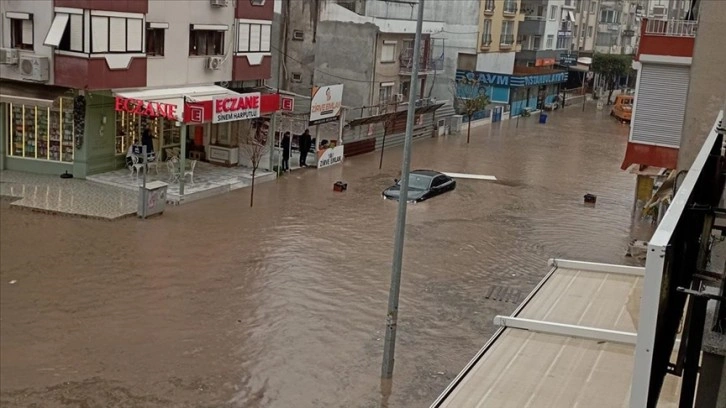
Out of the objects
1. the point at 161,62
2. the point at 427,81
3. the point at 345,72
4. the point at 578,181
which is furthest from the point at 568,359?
the point at 427,81

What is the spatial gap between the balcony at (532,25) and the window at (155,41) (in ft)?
135

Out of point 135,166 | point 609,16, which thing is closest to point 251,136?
point 135,166

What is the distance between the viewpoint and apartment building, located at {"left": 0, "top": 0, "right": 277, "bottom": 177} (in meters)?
23.4

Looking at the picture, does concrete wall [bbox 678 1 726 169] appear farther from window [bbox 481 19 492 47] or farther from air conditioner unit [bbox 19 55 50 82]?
window [bbox 481 19 492 47]

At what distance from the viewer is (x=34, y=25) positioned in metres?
23.7

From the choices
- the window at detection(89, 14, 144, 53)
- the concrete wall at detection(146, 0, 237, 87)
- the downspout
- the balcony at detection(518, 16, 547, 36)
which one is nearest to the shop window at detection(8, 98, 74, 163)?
the window at detection(89, 14, 144, 53)

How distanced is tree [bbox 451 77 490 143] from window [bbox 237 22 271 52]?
16.7m

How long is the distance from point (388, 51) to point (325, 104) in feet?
34.8

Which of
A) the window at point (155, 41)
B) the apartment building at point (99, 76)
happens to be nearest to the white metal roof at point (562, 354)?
the apartment building at point (99, 76)

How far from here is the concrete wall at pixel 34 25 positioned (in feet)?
76.9

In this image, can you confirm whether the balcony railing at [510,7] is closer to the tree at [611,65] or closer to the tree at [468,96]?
the tree at [468,96]

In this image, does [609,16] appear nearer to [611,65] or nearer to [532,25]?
[611,65]

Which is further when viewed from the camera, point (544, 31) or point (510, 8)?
point (544, 31)

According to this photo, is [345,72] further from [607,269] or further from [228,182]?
[607,269]
